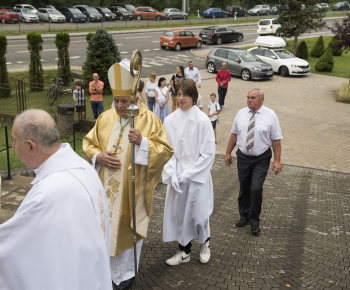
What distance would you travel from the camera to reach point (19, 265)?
2.61 m

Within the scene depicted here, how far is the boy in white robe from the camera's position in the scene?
17.6 feet

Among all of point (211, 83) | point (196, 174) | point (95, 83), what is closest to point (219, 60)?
point (211, 83)

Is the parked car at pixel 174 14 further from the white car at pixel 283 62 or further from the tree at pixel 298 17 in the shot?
the white car at pixel 283 62

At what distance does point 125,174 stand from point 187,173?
2.63ft

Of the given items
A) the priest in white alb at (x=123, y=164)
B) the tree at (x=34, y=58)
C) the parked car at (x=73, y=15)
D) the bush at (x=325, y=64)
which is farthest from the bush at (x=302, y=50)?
the priest in white alb at (x=123, y=164)

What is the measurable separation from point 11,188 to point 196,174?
12.0 ft

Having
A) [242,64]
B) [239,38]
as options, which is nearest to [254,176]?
[242,64]

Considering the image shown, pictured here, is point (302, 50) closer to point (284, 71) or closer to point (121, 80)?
point (284, 71)

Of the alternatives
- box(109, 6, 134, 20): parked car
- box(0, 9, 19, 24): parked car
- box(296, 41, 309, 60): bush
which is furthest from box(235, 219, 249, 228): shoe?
box(109, 6, 134, 20): parked car

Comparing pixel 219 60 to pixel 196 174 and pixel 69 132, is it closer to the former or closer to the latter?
pixel 69 132

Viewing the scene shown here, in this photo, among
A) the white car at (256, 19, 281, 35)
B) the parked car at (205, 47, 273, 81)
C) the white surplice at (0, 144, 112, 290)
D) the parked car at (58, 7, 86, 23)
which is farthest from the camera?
the parked car at (58, 7, 86, 23)

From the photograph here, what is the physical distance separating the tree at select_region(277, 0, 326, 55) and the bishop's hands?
27.6 metres

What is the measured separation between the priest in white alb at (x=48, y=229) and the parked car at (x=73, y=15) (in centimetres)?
Answer: 4373

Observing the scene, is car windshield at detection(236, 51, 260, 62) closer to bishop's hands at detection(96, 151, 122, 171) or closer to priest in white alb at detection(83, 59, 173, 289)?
priest in white alb at detection(83, 59, 173, 289)
